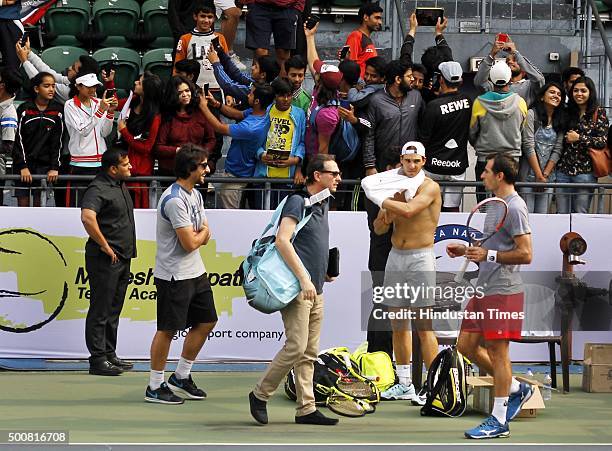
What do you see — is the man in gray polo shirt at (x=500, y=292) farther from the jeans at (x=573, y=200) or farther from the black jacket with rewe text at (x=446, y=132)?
the jeans at (x=573, y=200)

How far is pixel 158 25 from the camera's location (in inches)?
723

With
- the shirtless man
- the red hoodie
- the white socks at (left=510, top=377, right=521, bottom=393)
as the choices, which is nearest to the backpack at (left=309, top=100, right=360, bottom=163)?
the red hoodie

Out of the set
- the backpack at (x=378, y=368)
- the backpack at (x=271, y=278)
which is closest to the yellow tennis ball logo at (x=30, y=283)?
the backpack at (x=378, y=368)

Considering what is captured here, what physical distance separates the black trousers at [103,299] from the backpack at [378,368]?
7.93ft

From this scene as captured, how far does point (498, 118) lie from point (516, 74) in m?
1.32

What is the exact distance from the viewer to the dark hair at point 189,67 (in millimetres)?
14445

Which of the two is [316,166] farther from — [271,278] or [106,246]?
[106,246]

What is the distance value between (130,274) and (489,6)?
25.1ft

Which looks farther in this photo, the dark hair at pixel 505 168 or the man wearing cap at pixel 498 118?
the man wearing cap at pixel 498 118

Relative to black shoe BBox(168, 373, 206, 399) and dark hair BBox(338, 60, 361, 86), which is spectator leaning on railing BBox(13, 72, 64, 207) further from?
dark hair BBox(338, 60, 361, 86)

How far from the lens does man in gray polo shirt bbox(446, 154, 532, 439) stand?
9.98 metres

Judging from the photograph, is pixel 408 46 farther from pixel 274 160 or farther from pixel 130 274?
pixel 130 274

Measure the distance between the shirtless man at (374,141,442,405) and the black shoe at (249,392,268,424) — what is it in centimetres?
163

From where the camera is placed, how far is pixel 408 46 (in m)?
15.2
